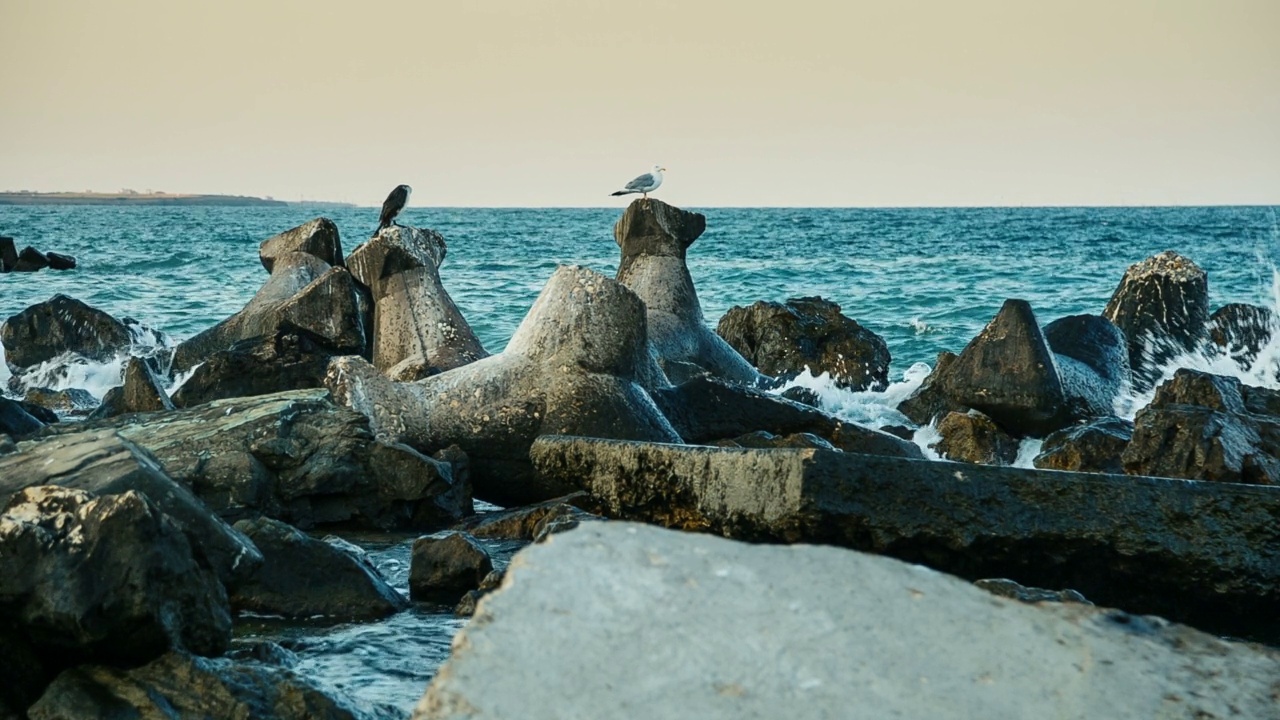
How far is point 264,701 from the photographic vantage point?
10.6 ft

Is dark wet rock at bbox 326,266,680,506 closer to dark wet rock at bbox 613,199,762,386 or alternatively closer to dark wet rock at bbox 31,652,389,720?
dark wet rock at bbox 613,199,762,386

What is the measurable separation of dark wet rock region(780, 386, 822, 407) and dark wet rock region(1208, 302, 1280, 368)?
360cm

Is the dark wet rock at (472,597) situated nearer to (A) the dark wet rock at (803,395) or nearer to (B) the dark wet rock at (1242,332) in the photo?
(A) the dark wet rock at (803,395)

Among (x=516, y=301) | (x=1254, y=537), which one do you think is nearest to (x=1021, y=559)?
(x=1254, y=537)

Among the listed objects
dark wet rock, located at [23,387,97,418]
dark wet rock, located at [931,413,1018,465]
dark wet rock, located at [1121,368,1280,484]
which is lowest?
dark wet rock, located at [23,387,97,418]

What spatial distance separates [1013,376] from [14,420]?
20.1 ft

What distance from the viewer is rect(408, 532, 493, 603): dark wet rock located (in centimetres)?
495

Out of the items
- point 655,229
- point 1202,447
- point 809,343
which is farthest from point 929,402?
point 1202,447

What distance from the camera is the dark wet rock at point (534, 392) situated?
7.12 meters

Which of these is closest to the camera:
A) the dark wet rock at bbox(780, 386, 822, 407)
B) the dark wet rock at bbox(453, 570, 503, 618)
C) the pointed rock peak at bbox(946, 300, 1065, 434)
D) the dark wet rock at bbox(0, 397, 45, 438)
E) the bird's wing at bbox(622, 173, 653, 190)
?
the dark wet rock at bbox(453, 570, 503, 618)

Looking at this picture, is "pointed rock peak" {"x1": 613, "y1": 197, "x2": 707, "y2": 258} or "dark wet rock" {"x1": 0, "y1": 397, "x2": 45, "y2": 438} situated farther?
"pointed rock peak" {"x1": 613, "y1": 197, "x2": 707, "y2": 258}

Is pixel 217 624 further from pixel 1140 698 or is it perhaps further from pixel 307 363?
pixel 307 363

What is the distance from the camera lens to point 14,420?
7.46 m

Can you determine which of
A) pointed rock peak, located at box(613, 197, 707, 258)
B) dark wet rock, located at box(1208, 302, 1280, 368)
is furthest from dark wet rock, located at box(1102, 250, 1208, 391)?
pointed rock peak, located at box(613, 197, 707, 258)
